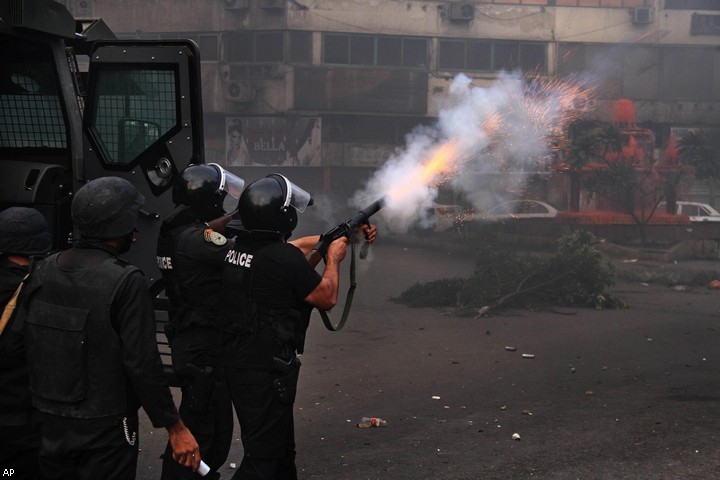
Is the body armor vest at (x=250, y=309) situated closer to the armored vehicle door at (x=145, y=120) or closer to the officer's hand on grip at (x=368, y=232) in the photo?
the officer's hand on grip at (x=368, y=232)

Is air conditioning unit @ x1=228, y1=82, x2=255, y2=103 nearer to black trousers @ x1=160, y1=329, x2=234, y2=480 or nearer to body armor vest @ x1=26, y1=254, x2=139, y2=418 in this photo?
black trousers @ x1=160, y1=329, x2=234, y2=480

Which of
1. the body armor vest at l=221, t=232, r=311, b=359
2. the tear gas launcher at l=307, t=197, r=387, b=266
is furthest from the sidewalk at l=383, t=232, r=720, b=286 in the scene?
the body armor vest at l=221, t=232, r=311, b=359

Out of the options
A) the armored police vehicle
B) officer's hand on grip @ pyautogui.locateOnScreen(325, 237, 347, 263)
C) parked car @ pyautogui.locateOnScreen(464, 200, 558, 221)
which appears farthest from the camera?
parked car @ pyautogui.locateOnScreen(464, 200, 558, 221)

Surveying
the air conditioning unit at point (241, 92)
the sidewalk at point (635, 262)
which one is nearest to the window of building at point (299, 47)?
the air conditioning unit at point (241, 92)

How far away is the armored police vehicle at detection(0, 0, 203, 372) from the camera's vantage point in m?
5.23

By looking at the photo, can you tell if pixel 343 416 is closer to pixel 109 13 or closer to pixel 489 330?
pixel 489 330

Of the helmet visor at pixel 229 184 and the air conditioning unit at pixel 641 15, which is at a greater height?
the air conditioning unit at pixel 641 15

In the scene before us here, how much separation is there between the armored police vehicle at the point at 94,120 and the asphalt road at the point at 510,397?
1.87 metres

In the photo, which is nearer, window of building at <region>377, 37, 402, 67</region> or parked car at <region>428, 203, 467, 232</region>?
parked car at <region>428, 203, 467, 232</region>

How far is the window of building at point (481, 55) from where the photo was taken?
31.9 meters

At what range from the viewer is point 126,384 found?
311cm

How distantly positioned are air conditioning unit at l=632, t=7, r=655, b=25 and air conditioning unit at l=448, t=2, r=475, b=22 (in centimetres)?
666

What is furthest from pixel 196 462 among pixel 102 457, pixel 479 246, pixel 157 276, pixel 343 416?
pixel 479 246

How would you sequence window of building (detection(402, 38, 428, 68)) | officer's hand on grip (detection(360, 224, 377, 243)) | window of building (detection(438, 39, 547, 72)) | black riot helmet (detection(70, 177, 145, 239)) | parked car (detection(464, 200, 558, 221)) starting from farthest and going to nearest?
window of building (detection(438, 39, 547, 72)) < window of building (detection(402, 38, 428, 68)) < parked car (detection(464, 200, 558, 221)) < officer's hand on grip (detection(360, 224, 377, 243)) < black riot helmet (detection(70, 177, 145, 239))
